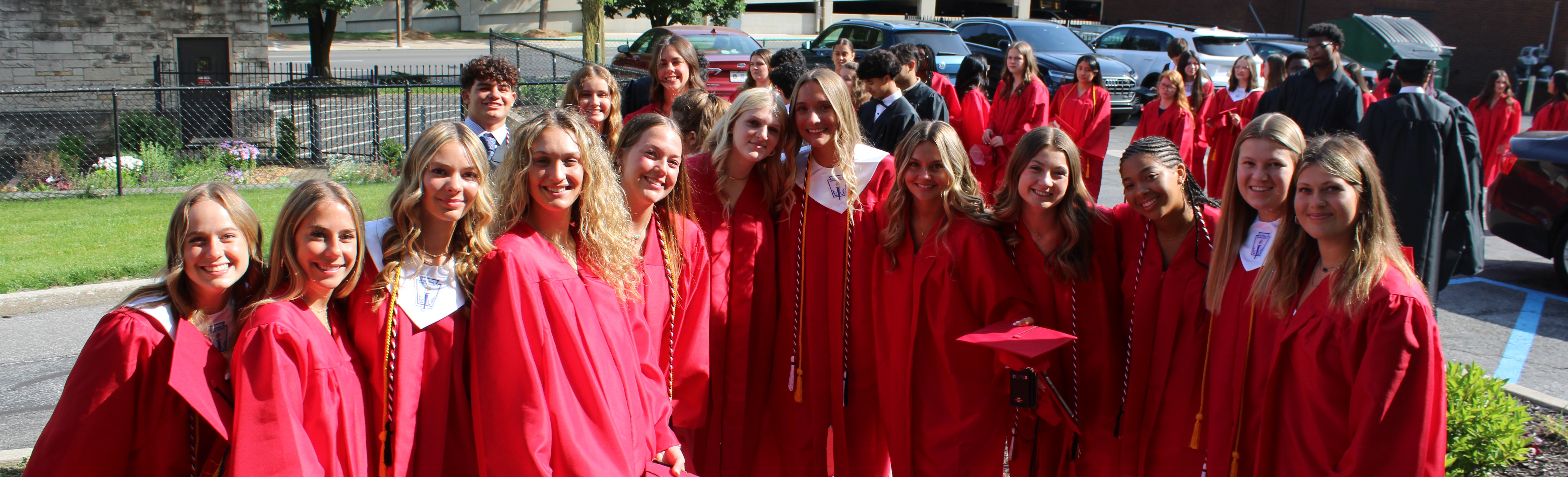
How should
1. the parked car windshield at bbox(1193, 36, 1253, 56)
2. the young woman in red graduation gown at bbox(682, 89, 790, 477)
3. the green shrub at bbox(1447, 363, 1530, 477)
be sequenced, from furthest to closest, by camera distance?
the parked car windshield at bbox(1193, 36, 1253, 56) < the green shrub at bbox(1447, 363, 1530, 477) < the young woman in red graduation gown at bbox(682, 89, 790, 477)

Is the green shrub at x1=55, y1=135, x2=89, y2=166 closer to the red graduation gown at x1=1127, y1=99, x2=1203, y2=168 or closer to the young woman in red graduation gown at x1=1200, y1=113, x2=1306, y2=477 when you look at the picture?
the red graduation gown at x1=1127, y1=99, x2=1203, y2=168

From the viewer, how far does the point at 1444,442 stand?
2459 millimetres

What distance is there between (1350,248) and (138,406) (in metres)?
2.99

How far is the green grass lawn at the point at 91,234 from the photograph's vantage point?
7.18 m

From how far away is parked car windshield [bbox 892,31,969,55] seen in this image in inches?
671

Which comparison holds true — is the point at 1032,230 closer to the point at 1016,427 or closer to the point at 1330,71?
the point at 1016,427

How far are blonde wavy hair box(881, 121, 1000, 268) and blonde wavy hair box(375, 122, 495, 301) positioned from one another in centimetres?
137

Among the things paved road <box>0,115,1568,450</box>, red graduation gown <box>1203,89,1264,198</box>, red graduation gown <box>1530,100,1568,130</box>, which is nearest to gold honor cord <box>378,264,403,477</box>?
paved road <box>0,115,1568,450</box>

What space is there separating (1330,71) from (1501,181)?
185cm

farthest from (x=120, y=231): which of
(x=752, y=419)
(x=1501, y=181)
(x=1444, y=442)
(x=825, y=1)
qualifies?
(x=825, y=1)

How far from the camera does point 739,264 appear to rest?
3.56 m

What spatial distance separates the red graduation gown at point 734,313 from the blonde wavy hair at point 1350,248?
1619mm

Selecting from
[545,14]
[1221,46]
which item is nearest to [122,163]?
[1221,46]

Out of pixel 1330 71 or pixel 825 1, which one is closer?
pixel 1330 71
